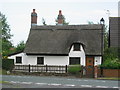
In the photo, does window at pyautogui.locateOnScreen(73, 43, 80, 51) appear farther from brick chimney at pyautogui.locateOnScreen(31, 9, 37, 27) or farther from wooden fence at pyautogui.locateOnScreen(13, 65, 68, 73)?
brick chimney at pyautogui.locateOnScreen(31, 9, 37, 27)

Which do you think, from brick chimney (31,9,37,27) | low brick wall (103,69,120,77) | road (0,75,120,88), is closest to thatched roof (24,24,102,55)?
brick chimney (31,9,37,27)

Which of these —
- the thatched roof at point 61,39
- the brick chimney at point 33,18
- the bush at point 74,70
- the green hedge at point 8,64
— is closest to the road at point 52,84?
the bush at point 74,70

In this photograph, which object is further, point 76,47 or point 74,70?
point 76,47

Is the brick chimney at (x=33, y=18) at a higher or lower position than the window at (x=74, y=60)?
higher

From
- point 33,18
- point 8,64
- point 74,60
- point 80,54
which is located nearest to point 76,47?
point 80,54

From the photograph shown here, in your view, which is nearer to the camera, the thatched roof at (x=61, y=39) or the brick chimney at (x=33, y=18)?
the thatched roof at (x=61, y=39)

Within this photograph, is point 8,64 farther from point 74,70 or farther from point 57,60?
point 74,70

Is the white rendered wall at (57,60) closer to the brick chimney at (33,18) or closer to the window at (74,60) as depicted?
the window at (74,60)

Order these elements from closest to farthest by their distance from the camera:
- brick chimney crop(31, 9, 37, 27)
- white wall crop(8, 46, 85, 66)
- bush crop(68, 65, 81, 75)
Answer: bush crop(68, 65, 81, 75), white wall crop(8, 46, 85, 66), brick chimney crop(31, 9, 37, 27)

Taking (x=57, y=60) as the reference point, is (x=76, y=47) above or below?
above

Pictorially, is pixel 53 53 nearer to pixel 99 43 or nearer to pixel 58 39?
pixel 58 39

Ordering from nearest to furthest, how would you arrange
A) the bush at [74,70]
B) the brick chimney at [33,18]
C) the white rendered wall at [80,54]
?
the bush at [74,70]
the white rendered wall at [80,54]
the brick chimney at [33,18]

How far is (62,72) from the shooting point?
114 feet

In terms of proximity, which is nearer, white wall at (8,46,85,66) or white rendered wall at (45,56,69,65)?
white wall at (8,46,85,66)
